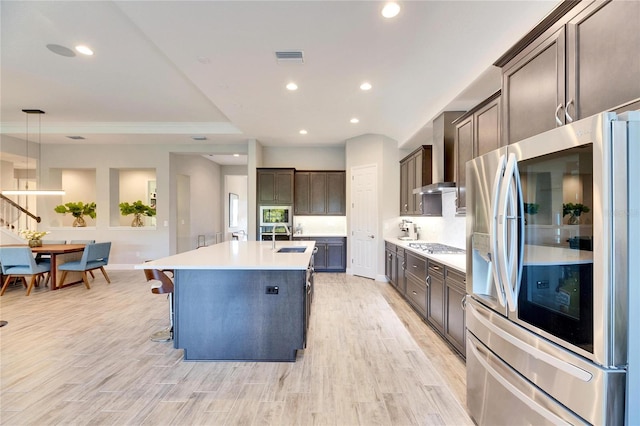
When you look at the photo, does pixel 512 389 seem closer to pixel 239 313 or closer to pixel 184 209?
→ pixel 239 313

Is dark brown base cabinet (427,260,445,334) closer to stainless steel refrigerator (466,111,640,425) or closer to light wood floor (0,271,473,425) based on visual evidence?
light wood floor (0,271,473,425)

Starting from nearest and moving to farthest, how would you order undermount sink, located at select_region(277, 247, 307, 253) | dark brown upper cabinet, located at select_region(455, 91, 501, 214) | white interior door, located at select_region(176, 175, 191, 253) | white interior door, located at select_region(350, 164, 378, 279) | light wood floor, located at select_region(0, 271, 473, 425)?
light wood floor, located at select_region(0, 271, 473, 425) → dark brown upper cabinet, located at select_region(455, 91, 501, 214) → undermount sink, located at select_region(277, 247, 307, 253) → white interior door, located at select_region(350, 164, 378, 279) → white interior door, located at select_region(176, 175, 191, 253)

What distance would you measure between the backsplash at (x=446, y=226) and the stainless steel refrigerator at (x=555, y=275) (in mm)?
2346

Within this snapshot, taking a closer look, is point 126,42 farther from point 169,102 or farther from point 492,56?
point 492,56

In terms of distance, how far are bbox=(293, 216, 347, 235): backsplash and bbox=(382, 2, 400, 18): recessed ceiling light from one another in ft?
16.4

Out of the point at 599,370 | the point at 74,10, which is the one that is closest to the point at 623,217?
the point at 599,370

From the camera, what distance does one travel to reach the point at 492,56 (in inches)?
98.1

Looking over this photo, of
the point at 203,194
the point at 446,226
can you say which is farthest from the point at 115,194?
the point at 446,226

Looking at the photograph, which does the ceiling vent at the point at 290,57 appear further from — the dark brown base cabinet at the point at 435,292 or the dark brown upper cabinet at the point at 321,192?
the dark brown upper cabinet at the point at 321,192

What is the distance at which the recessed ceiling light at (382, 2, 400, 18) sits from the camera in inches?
88.3

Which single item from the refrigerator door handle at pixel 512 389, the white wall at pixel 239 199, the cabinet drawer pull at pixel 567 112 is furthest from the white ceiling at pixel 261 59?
the white wall at pixel 239 199

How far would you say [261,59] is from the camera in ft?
10.0

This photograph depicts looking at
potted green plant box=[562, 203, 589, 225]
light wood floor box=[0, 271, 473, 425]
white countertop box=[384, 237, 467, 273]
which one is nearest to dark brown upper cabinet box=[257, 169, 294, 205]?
light wood floor box=[0, 271, 473, 425]

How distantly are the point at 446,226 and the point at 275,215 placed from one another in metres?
3.75
